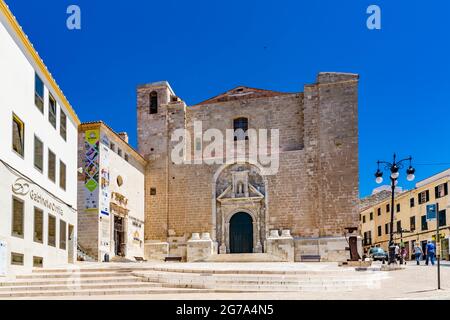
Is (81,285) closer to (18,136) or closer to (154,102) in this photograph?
(18,136)

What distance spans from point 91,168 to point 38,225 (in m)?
8.02

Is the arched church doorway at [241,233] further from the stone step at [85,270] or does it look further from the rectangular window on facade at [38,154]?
the rectangular window on facade at [38,154]

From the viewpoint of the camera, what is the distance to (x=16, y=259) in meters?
14.2

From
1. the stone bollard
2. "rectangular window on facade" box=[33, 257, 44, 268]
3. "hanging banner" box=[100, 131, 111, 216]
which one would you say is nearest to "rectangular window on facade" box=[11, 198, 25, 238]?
"rectangular window on facade" box=[33, 257, 44, 268]

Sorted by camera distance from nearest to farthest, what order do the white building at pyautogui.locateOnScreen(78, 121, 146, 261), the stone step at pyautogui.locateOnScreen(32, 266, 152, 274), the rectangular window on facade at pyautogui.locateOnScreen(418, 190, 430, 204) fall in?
the stone step at pyautogui.locateOnScreen(32, 266, 152, 274) < the white building at pyautogui.locateOnScreen(78, 121, 146, 261) < the rectangular window on facade at pyautogui.locateOnScreen(418, 190, 430, 204)

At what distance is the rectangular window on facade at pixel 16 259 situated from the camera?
14.0m

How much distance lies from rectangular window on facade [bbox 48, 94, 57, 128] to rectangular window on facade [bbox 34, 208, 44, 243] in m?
3.44

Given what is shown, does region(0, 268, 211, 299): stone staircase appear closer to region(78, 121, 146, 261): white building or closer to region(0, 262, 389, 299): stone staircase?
region(0, 262, 389, 299): stone staircase

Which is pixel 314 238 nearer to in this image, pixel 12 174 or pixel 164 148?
pixel 164 148

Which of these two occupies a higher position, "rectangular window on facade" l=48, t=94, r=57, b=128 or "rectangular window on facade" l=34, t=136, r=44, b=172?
"rectangular window on facade" l=48, t=94, r=57, b=128

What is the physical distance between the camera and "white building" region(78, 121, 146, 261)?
76.7ft

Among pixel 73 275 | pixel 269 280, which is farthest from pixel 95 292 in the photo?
pixel 269 280

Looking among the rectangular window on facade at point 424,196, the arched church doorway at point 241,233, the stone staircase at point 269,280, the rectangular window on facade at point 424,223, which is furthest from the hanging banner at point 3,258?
the rectangular window on facade at point 424,196

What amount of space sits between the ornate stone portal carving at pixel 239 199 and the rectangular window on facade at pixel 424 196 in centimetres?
1556
